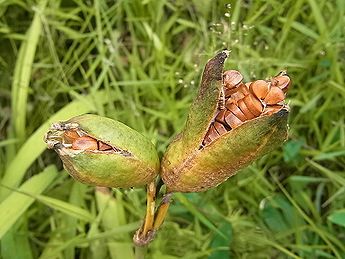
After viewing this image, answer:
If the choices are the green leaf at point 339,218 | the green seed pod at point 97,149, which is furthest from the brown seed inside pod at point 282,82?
the green leaf at point 339,218

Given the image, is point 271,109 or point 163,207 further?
point 163,207

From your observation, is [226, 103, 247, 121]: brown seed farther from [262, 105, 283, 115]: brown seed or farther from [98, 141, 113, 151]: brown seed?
[98, 141, 113, 151]: brown seed

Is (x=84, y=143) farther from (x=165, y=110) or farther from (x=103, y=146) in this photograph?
(x=165, y=110)

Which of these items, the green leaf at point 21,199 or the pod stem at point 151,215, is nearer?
the pod stem at point 151,215

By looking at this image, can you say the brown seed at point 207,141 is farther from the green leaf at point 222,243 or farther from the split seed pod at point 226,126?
the green leaf at point 222,243

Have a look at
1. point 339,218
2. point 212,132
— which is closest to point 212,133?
point 212,132

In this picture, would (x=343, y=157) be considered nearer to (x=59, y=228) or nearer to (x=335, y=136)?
(x=335, y=136)

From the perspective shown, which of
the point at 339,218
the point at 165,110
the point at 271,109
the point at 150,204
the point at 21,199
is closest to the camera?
the point at 271,109

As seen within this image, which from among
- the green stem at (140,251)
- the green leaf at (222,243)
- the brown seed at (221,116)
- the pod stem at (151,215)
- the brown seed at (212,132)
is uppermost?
the brown seed at (221,116)
